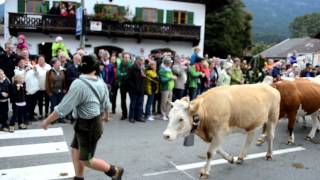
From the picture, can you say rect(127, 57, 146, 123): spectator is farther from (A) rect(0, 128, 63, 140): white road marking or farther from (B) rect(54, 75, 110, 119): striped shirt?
(B) rect(54, 75, 110, 119): striped shirt

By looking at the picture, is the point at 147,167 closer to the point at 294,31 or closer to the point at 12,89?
the point at 12,89

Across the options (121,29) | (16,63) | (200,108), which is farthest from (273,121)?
(121,29)

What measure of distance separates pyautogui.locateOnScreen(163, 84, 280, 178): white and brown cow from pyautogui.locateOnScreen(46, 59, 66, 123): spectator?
5249 millimetres

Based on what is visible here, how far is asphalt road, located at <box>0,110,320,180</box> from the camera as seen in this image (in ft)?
23.2

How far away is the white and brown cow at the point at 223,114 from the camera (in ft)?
21.4

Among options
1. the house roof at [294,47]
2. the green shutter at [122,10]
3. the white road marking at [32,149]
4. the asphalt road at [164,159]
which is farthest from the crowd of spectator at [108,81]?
the house roof at [294,47]

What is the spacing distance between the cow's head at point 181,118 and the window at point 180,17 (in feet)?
99.4

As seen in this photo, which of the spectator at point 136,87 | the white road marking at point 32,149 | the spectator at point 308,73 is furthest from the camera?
the spectator at point 308,73

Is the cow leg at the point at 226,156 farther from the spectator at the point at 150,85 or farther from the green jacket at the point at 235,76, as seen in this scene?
the green jacket at the point at 235,76

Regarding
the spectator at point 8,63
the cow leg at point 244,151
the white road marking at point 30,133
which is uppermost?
the spectator at point 8,63

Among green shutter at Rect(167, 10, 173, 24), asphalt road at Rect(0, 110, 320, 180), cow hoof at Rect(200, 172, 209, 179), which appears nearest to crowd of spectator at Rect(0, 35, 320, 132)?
asphalt road at Rect(0, 110, 320, 180)

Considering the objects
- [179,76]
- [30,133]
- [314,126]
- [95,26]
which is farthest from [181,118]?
[95,26]

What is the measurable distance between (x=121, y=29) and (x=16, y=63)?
22670 millimetres

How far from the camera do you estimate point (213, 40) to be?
4659 cm
